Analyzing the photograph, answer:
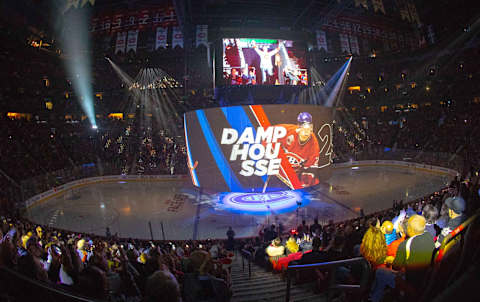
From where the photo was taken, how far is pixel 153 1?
11.5m

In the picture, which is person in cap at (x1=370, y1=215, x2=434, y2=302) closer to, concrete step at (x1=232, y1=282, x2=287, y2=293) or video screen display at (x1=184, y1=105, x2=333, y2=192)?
concrete step at (x1=232, y1=282, x2=287, y2=293)

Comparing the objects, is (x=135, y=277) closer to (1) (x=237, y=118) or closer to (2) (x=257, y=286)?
(2) (x=257, y=286)

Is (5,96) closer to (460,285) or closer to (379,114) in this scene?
(460,285)

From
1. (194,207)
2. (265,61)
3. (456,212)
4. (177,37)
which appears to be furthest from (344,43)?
(456,212)

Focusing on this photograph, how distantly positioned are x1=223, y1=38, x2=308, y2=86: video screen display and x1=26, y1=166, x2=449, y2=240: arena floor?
7706 mm

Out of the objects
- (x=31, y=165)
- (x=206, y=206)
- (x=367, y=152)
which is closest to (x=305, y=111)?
(x=206, y=206)

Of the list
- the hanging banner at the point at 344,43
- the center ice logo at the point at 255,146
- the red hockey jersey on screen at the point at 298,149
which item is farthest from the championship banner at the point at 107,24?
the hanging banner at the point at 344,43

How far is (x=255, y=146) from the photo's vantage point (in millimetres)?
15766

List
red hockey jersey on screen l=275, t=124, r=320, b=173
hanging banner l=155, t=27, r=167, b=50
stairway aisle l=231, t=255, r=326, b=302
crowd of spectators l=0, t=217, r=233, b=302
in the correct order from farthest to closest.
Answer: red hockey jersey on screen l=275, t=124, r=320, b=173
hanging banner l=155, t=27, r=167, b=50
stairway aisle l=231, t=255, r=326, b=302
crowd of spectators l=0, t=217, r=233, b=302

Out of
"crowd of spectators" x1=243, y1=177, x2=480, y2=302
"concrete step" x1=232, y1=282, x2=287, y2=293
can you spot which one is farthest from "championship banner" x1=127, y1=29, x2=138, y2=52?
"crowd of spectators" x1=243, y1=177, x2=480, y2=302

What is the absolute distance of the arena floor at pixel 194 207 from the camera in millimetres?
14508

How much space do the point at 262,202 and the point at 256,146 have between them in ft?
14.4

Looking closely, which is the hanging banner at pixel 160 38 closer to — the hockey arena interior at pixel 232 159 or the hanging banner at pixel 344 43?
the hockey arena interior at pixel 232 159

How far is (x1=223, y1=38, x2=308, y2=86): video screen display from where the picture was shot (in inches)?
613
